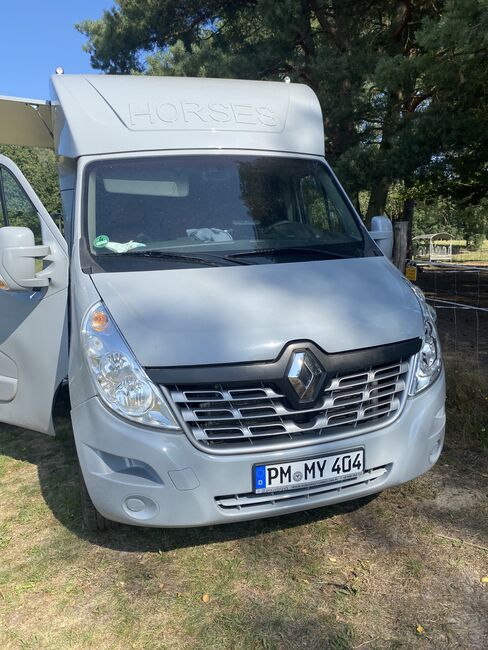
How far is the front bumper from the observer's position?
2.71 meters

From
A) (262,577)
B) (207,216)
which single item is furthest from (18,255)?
(262,577)

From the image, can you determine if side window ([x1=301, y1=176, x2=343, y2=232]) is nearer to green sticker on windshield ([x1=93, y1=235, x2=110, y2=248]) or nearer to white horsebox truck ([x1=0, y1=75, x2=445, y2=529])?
white horsebox truck ([x1=0, y1=75, x2=445, y2=529])

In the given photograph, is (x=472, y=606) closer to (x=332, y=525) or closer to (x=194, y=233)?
(x=332, y=525)

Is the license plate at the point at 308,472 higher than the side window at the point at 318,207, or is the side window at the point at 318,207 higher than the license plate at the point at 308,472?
the side window at the point at 318,207

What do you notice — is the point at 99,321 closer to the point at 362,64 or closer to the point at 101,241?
the point at 101,241

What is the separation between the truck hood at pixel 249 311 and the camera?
2766 mm

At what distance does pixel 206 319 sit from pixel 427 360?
51.3 inches

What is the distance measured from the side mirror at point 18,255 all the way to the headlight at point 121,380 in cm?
82

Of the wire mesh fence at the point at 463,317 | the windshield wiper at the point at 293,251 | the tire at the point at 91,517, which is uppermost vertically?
the windshield wiper at the point at 293,251

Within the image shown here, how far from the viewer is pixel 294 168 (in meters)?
4.29

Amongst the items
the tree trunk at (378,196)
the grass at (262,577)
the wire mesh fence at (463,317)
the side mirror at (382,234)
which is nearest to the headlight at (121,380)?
the grass at (262,577)

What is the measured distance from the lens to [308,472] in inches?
112

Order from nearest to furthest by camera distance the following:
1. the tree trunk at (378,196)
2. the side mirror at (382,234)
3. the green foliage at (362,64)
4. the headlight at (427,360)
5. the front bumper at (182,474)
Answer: the front bumper at (182,474) → the headlight at (427,360) → the side mirror at (382,234) → the green foliage at (362,64) → the tree trunk at (378,196)

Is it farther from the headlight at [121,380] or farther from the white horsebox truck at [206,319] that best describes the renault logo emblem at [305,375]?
the headlight at [121,380]
